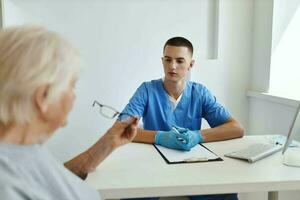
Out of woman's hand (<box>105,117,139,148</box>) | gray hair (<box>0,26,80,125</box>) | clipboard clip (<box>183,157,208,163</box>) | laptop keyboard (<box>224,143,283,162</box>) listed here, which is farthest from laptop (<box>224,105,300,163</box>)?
gray hair (<box>0,26,80,125</box>)

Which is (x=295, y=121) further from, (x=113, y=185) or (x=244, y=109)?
(x=244, y=109)

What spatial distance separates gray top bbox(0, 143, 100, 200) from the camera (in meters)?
0.65

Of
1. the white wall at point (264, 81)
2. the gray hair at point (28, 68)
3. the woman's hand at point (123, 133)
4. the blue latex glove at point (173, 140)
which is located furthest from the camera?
the white wall at point (264, 81)

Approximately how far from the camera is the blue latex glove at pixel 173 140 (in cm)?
141

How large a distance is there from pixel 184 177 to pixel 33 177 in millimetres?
529

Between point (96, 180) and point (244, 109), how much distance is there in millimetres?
2056

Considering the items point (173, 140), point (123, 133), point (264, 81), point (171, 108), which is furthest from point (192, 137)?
point (264, 81)

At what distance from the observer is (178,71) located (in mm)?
1985

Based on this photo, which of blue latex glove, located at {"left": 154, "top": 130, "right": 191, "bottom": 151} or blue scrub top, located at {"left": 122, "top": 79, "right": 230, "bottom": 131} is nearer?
blue latex glove, located at {"left": 154, "top": 130, "right": 191, "bottom": 151}

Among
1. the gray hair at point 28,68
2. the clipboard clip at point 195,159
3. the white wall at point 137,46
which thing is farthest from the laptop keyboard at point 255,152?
the white wall at point 137,46

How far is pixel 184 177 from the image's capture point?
3.59 feet

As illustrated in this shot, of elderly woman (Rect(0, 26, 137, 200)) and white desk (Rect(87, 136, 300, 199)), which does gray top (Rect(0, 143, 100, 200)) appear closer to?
elderly woman (Rect(0, 26, 137, 200))

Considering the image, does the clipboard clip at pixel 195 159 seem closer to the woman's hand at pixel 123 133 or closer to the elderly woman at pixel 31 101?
the woman's hand at pixel 123 133

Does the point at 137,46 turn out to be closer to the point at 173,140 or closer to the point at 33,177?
the point at 173,140
